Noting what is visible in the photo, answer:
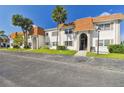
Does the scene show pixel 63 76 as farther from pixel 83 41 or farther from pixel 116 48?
pixel 83 41

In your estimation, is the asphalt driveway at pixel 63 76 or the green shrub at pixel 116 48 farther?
the green shrub at pixel 116 48

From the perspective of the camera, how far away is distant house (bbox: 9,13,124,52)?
28.2m

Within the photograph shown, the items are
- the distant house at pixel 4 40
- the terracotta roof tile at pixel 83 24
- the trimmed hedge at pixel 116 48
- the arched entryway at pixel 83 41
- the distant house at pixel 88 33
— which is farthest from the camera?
the distant house at pixel 4 40

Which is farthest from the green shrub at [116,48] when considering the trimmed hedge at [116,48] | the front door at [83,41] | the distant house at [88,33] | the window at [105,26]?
the front door at [83,41]

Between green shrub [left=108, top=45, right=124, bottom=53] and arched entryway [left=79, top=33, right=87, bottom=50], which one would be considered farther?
arched entryway [left=79, top=33, right=87, bottom=50]

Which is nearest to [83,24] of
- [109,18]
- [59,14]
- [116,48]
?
[109,18]

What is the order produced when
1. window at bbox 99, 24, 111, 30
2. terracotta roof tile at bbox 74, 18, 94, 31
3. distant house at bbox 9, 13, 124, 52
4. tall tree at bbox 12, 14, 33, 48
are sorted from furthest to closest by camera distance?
tall tree at bbox 12, 14, 33, 48 < terracotta roof tile at bbox 74, 18, 94, 31 < window at bbox 99, 24, 111, 30 < distant house at bbox 9, 13, 124, 52

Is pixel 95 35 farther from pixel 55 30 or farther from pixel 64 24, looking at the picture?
pixel 55 30

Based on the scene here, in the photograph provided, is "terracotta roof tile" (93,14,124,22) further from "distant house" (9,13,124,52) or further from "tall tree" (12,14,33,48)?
"tall tree" (12,14,33,48)

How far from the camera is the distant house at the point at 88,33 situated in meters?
28.2

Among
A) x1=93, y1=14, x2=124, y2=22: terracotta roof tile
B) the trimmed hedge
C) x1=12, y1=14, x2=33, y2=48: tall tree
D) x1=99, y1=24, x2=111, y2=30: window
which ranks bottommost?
the trimmed hedge

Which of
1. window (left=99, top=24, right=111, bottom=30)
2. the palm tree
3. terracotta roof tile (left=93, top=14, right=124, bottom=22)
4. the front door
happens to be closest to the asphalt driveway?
terracotta roof tile (left=93, top=14, right=124, bottom=22)

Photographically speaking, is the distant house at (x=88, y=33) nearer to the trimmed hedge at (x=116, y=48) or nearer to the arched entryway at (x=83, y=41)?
the arched entryway at (x=83, y=41)

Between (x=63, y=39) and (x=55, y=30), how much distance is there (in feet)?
16.4
